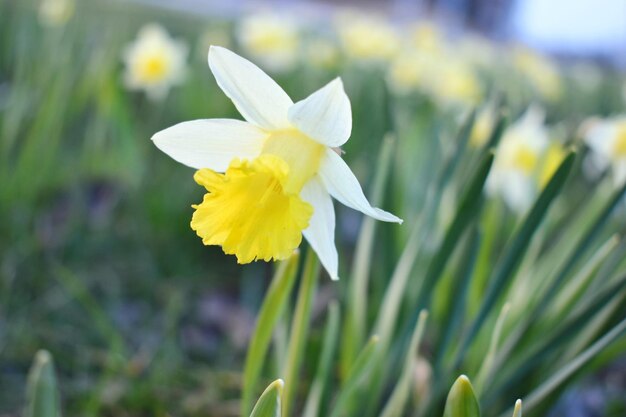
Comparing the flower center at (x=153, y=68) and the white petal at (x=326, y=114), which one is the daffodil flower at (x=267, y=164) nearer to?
the white petal at (x=326, y=114)

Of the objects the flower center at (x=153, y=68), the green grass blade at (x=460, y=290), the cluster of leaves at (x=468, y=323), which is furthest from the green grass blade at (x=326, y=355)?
the flower center at (x=153, y=68)

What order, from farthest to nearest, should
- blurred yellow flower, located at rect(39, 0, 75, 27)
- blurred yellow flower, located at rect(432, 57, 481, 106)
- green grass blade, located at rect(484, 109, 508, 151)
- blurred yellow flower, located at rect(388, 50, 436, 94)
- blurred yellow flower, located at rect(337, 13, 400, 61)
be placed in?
blurred yellow flower, located at rect(337, 13, 400, 61) < blurred yellow flower, located at rect(388, 50, 436, 94) < blurred yellow flower, located at rect(432, 57, 481, 106) < blurred yellow flower, located at rect(39, 0, 75, 27) < green grass blade, located at rect(484, 109, 508, 151)

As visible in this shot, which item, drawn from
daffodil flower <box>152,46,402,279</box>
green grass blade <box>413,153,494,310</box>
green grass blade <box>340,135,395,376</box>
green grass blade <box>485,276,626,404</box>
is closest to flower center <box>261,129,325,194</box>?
daffodil flower <box>152,46,402,279</box>

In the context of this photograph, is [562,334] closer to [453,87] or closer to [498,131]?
[498,131]

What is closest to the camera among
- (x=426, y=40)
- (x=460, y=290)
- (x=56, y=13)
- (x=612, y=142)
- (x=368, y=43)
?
(x=460, y=290)

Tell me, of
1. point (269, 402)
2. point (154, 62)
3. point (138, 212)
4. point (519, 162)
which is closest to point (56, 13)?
point (154, 62)

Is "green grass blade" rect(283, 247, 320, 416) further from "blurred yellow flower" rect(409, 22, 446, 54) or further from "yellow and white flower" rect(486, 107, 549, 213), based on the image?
"blurred yellow flower" rect(409, 22, 446, 54)

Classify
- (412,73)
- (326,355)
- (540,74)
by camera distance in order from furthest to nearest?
(540,74) < (412,73) < (326,355)
